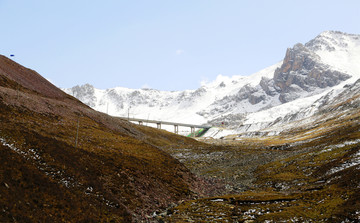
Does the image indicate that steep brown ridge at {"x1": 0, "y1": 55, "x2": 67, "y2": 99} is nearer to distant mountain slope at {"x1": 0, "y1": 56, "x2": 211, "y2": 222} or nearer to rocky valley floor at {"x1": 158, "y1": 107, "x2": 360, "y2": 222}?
distant mountain slope at {"x1": 0, "y1": 56, "x2": 211, "y2": 222}

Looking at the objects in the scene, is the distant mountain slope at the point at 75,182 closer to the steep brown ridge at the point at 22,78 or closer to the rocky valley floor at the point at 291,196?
the rocky valley floor at the point at 291,196

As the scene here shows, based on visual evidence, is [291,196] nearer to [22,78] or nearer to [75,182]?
[75,182]

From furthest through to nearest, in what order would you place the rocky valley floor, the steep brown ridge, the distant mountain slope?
the steep brown ridge < the rocky valley floor < the distant mountain slope

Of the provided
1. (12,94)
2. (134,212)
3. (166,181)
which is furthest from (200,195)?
(12,94)

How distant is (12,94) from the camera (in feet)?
208

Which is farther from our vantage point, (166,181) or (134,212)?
(166,181)

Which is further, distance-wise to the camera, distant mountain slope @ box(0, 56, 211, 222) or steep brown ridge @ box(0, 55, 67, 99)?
steep brown ridge @ box(0, 55, 67, 99)

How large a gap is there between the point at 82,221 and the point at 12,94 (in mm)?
53838

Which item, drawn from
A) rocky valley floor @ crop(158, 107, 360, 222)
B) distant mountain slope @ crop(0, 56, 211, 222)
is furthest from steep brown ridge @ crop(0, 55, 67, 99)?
rocky valley floor @ crop(158, 107, 360, 222)

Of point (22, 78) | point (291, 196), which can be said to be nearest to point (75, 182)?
point (291, 196)

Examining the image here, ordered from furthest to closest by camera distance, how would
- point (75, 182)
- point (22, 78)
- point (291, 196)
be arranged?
point (22, 78)
point (291, 196)
point (75, 182)

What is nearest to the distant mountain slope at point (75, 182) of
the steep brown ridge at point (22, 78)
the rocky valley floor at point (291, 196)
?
the rocky valley floor at point (291, 196)

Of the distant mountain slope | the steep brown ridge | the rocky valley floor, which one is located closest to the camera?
the distant mountain slope

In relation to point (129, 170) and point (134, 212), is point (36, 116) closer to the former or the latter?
point (129, 170)
